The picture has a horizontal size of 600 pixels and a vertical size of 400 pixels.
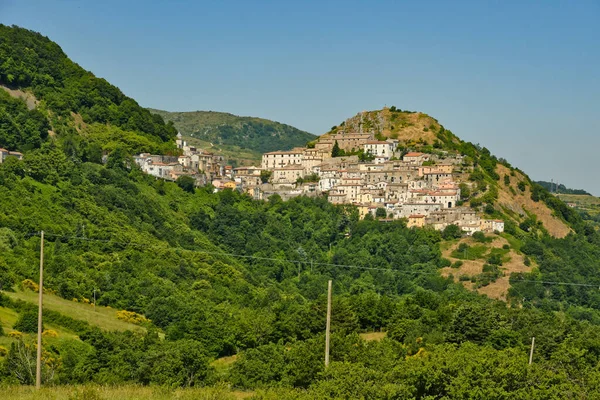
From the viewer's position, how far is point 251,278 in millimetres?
59750

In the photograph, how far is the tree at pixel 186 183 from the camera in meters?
77.4

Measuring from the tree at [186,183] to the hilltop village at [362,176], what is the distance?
124 cm

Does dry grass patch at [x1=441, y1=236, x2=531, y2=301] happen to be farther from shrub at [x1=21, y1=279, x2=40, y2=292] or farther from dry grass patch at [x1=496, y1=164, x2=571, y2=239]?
shrub at [x1=21, y1=279, x2=40, y2=292]

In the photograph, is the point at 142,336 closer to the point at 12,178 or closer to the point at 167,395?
the point at 167,395

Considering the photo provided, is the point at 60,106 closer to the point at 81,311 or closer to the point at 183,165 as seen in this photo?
the point at 183,165

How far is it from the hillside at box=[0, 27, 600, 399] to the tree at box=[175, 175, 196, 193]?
1.90ft

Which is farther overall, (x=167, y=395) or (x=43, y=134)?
(x=43, y=134)

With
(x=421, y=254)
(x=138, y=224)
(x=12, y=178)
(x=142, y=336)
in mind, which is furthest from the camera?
(x=421, y=254)

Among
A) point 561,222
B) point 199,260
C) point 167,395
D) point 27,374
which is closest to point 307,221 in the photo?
point 199,260

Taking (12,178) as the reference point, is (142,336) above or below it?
below

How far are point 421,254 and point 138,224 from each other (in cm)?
2374

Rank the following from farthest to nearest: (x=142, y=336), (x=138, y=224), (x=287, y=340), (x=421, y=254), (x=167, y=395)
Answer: (x=421, y=254), (x=138, y=224), (x=287, y=340), (x=142, y=336), (x=167, y=395)

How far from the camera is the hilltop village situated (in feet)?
252

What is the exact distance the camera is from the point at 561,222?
85.4 m
